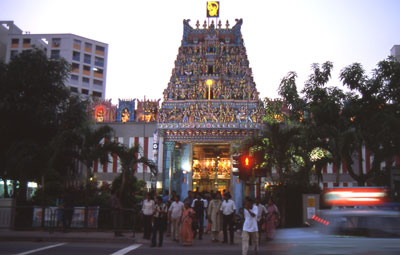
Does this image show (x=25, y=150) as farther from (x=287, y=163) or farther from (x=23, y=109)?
(x=287, y=163)

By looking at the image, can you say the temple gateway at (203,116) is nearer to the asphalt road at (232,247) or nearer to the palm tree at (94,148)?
the palm tree at (94,148)

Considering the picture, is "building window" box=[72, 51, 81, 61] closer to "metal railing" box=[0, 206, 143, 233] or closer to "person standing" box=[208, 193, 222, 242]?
"metal railing" box=[0, 206, 143, 233]

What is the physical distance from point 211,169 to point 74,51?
4219cm

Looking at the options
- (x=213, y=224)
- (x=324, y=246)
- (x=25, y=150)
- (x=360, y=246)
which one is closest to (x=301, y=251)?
(x=324, y=246)

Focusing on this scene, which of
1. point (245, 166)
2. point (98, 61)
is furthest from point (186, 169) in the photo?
point (98, 61)

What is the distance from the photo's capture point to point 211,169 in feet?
109

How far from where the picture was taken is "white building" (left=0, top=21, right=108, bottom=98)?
62.5m

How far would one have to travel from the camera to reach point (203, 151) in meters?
33.9

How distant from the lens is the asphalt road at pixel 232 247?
5.70 m

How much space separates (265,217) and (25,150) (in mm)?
12193

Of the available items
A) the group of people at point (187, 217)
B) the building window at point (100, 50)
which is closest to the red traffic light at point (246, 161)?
the group of people at point (187, 217)

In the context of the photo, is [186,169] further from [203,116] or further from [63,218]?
[63,218]

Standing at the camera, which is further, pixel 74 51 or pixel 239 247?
pixel 74 51

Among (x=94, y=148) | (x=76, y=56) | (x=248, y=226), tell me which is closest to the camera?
(x=248, y=226)
